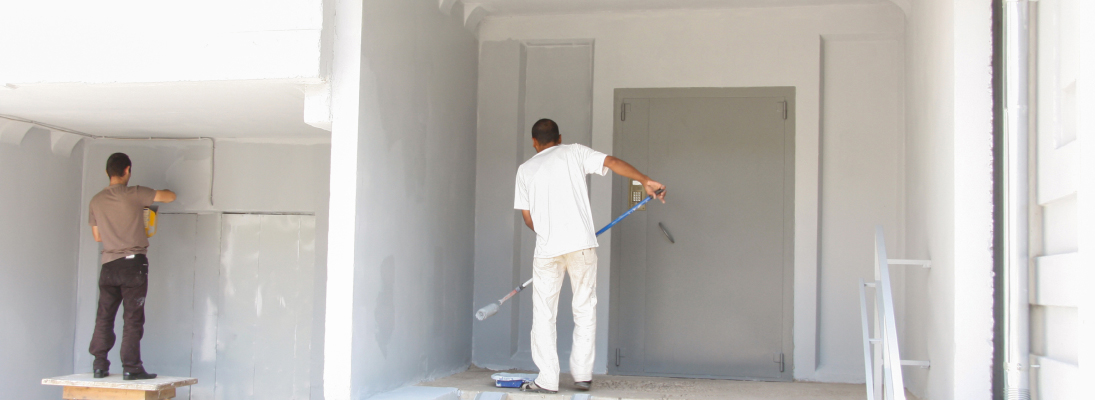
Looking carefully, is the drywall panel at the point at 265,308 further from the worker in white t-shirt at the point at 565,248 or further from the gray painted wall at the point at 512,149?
the worker in white t-shirt at the point at 565,248

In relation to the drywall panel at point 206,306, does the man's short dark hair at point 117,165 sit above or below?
above

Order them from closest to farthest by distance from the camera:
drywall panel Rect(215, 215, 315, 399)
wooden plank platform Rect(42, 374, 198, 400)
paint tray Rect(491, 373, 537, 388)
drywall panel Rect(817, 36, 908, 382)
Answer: paint tray Rect(491, 373, 537, 388) < drywall panel Rect(817, 36, 908, 382) < wooden plank platform Rect(42, 374, 198, 400) < drywall panel Rect(215, 215, 315, 399)

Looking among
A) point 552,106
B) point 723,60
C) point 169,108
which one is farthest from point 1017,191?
point 169,108

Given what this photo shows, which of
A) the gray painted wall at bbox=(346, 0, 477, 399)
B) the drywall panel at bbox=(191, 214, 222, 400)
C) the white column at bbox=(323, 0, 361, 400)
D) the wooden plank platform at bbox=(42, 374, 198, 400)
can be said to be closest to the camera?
the white column at bbox=(323, 0, 361, 400)

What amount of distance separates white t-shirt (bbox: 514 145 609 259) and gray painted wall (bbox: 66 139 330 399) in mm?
2322

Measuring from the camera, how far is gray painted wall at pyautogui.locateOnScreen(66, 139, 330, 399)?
5.91m

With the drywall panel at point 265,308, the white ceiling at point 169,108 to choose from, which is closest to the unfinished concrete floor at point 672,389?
the drywall panel at point 265,308

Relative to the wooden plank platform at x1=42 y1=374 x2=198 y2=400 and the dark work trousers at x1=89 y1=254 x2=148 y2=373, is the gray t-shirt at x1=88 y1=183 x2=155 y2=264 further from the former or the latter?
the wooden plank platform at x1=42 y1=374 x2=198 y2=400

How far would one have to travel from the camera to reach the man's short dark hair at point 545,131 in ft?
13.9

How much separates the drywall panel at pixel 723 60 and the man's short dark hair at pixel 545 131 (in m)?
1.07

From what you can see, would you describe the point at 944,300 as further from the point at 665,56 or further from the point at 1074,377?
the point at 665,56

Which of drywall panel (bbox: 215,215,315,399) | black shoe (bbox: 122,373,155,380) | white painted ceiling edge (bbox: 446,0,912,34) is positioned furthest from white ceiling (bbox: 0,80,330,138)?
black shoe (bbox: 122,373,155,380)

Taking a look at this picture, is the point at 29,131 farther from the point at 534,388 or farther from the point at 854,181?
the point at 854,181

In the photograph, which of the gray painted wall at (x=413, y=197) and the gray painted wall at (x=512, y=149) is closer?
the gray painted wall at (x=413, y=197)
